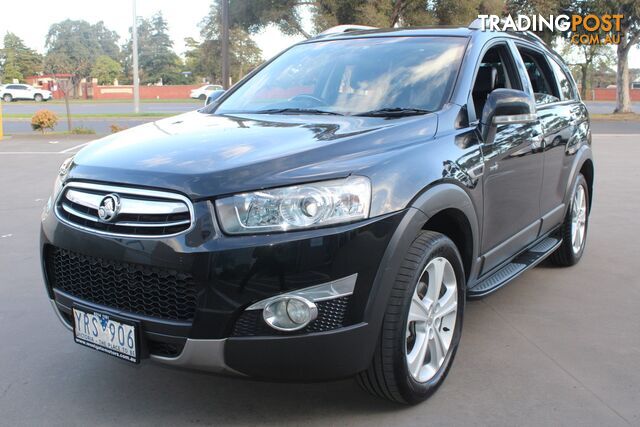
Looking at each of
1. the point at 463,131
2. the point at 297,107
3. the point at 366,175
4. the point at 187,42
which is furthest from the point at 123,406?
the point at 187,42

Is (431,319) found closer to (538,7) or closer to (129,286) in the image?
(129,286)

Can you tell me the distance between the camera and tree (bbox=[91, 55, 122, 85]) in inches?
3233

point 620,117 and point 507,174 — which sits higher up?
point 507,174

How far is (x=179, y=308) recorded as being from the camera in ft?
8.53


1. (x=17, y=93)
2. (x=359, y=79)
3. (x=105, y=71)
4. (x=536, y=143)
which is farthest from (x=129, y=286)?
(x=105, y=71)

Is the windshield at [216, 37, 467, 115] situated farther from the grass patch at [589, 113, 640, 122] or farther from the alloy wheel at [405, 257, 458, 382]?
the grass patch at [589, 113, 640, 122]

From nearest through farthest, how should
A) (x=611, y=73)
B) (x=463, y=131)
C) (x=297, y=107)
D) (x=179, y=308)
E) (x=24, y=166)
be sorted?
(x=179, y=308), (x=463, y=131), (x=297, y=107), (x=24, y=166), (x=611, y=73)

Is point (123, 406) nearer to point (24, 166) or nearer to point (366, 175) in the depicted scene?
point (366, 175)

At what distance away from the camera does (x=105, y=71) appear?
82.6 metres

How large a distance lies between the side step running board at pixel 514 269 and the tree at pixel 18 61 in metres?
87.8

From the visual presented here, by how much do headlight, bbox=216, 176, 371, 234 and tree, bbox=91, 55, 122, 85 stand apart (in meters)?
85.6

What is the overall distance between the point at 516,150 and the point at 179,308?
7.61ft

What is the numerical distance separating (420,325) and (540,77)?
2.79 meters

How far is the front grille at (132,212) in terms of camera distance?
2.57m
